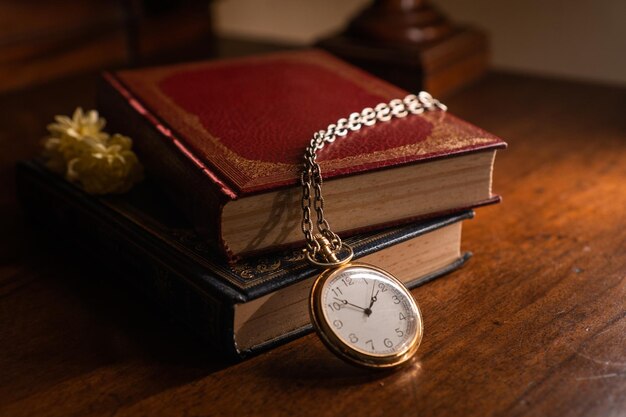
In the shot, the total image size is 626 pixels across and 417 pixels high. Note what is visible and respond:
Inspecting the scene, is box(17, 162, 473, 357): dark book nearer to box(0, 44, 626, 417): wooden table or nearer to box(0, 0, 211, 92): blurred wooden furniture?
box(0, 44, 626, 417): wooden table

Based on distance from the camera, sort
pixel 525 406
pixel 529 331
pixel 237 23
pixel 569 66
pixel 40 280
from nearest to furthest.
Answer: pixel 525 406, pixel 529 331, pixel 40 280, pixel 569 66, pixel 237 23

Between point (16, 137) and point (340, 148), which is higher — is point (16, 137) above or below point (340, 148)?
below

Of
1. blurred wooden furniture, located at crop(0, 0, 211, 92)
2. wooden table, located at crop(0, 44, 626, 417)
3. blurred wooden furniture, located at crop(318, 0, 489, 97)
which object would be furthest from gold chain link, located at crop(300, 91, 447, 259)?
blurred wooden furniture, located at crop(0, 0, 211, 92)

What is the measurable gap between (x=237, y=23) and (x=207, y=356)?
159 cm

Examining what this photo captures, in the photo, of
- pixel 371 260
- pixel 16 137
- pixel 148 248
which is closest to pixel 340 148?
pixel 371 260

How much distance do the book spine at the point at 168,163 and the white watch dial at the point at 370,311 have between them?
0.11m

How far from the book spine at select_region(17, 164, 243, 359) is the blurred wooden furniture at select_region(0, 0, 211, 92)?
634 mm

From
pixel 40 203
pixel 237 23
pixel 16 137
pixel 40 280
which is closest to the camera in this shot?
pixel 40 280

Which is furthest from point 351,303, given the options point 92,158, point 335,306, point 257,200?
point 92,158

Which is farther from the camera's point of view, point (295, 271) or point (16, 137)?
point (16, 137)

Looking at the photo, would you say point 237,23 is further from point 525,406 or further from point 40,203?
point 525,406

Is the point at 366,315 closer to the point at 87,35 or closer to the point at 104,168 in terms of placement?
the point at 104,168

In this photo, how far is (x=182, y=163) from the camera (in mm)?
898

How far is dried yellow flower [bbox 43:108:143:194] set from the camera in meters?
0.95
